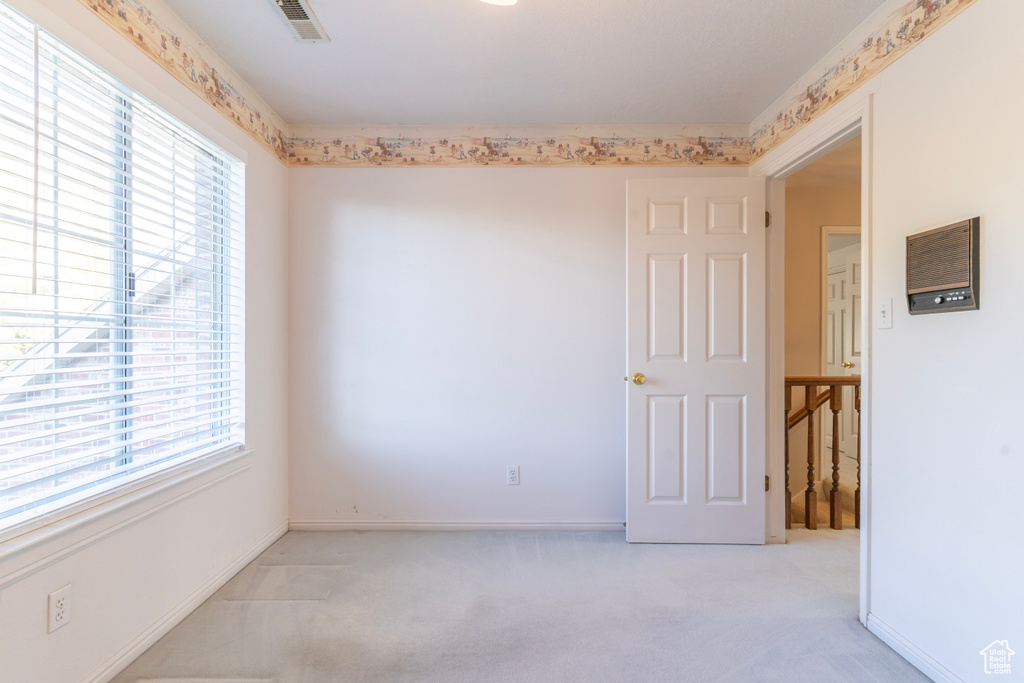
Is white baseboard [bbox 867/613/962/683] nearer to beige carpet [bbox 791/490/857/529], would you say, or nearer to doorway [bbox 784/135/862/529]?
beige carpet [bbox 791/490/857/529]

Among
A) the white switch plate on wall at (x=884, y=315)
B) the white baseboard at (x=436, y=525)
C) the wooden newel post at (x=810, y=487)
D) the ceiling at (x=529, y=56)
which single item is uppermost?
the ceiling at (x=529, y=56)

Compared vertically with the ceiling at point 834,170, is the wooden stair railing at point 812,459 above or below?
below

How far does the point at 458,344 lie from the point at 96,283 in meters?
1.78

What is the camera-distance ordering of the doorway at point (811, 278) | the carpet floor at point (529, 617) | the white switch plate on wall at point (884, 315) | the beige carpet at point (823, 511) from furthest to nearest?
the doorway at point (811, 278) < the beige carpet at point (823, 511) < the white switch plate on wall at point (884, 315) < the carpet floor at point (529, 617)

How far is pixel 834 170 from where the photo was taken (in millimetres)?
3469

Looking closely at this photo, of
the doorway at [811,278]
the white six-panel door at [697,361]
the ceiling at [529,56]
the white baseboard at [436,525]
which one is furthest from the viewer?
the doorway at [811,278]

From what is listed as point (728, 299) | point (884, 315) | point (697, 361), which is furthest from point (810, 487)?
point (884, 315)

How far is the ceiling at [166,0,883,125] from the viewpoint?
6.47 feet

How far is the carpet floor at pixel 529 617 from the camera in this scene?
175 centimetres

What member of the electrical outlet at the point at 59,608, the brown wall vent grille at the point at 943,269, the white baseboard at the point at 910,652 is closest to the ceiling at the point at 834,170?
the brown wall vent grille at the point at 943,269

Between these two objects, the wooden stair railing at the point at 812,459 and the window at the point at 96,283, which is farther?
the wooden stair railing at the point at 812,459

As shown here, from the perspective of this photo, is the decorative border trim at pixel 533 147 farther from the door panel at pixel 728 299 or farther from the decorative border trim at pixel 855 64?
the door panel at pixel 728 299

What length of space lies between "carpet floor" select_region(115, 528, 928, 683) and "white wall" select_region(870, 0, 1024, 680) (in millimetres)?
357

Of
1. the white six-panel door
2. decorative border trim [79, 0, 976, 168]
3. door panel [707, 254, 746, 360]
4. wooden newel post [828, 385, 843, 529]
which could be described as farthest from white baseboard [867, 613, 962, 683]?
decorative border trim [79, 0, 976, 168]
